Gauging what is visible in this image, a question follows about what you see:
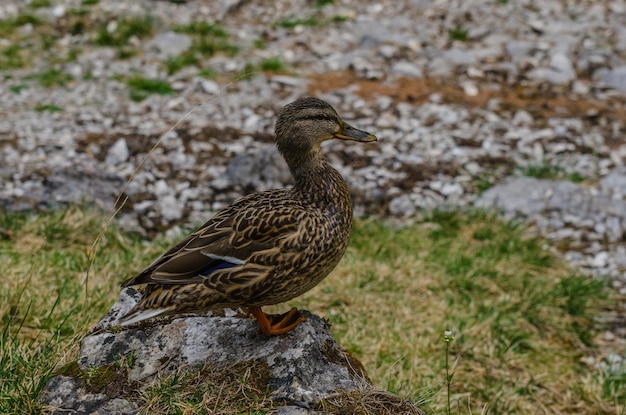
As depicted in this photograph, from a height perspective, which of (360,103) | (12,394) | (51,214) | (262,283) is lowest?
(360,103)

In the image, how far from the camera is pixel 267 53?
12.4m

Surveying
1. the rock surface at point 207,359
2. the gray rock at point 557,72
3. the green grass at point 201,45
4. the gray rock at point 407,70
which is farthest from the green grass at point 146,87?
the rock surface at point 207,359

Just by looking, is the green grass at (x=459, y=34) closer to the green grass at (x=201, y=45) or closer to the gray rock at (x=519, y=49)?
the gray rock at (x=519, y=49)

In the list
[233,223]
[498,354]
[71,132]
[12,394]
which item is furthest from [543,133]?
[12,394]

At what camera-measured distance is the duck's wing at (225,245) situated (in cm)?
405

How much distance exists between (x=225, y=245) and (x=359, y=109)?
6.91 m

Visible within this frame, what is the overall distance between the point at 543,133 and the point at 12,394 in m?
7.73

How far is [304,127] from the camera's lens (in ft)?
14.6

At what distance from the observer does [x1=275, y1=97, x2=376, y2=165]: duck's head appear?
446 cm

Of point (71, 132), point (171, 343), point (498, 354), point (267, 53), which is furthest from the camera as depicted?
point (267, 53)

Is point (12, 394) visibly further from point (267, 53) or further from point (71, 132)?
point (267, 53)

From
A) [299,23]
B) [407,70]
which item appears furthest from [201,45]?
[407,70]

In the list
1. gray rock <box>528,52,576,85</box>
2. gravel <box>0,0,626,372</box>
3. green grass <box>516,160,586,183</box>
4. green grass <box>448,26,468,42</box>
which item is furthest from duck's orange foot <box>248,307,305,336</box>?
green grass <box>448,26,468,42</box>

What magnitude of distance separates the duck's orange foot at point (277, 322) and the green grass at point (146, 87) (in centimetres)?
748
